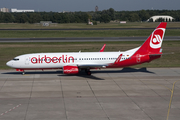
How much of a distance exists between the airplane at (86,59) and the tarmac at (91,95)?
5.17 ft

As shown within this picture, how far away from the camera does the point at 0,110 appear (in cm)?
2308

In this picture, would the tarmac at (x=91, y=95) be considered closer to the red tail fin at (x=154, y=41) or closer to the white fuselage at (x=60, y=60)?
the white fuselage at (x=60, y=60)

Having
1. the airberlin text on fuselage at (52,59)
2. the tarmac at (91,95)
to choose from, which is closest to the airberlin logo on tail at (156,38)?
the tarmac at (91,95)

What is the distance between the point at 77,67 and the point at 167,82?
1256 cm

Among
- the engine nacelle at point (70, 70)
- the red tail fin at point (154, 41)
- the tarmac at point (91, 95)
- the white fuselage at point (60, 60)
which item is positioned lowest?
the tarmac at point (91, 95)

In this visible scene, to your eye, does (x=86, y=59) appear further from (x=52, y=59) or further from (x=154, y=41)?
(x=154, y=41)

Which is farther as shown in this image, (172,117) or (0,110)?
(0,110)

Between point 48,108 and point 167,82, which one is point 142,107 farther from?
point 167,82

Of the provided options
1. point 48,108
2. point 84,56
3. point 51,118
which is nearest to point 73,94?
point 48,108

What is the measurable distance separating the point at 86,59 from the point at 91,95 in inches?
415

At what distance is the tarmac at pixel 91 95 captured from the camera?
72.5 ft

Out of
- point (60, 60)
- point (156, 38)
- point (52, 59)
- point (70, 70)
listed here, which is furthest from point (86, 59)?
point (156, 38)

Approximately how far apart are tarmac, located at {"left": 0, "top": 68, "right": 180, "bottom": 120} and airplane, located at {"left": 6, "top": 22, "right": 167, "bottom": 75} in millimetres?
1577

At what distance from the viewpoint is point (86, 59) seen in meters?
37.7
